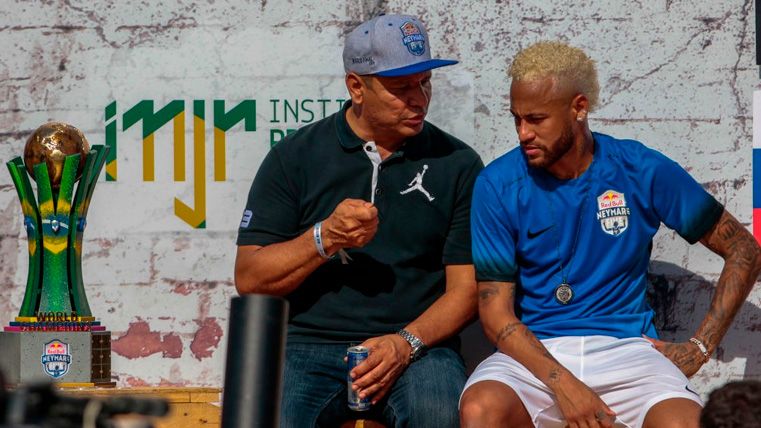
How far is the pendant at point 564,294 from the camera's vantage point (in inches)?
146

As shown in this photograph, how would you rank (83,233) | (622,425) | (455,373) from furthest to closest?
(83,233), (455,373), (622,425)

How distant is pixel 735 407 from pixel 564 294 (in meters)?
1.57

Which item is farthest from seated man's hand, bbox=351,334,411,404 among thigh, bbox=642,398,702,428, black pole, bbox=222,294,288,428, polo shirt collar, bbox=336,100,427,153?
black pole, bbox=222,294,288,428

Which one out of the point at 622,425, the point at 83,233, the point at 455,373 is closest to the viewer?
the point at 622,425

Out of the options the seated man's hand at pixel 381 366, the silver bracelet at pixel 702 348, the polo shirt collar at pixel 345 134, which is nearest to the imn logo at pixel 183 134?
the polo shirt collar at pixel 345 134

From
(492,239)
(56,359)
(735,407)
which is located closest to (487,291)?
(492,239)

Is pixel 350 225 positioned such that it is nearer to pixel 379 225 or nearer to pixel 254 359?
pixel 379 225

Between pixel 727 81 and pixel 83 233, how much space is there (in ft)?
7.22

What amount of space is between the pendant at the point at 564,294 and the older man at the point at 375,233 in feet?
0.91

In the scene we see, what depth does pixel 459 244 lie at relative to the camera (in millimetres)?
3916

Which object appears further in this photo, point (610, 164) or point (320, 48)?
point (320, 48)

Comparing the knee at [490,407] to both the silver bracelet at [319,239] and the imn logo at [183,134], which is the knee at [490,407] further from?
the imn logo at [183,134]

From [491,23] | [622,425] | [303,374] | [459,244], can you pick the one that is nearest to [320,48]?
[491,23]

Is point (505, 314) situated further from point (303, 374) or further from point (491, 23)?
point (491, 23)
